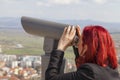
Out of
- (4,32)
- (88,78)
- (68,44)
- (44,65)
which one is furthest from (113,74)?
(4,32)

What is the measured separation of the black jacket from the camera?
1.73 meters

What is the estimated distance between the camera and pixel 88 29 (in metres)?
1.80

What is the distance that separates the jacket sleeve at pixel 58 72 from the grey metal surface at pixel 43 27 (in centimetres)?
37

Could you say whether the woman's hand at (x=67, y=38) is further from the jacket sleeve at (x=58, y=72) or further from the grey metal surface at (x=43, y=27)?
the grey metal surface at (x=43, y=27)

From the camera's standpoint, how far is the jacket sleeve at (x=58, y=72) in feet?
5.67

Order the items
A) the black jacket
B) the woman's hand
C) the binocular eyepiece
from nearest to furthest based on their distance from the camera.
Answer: the black jacket, the woman's hand, the binocular eyepiece

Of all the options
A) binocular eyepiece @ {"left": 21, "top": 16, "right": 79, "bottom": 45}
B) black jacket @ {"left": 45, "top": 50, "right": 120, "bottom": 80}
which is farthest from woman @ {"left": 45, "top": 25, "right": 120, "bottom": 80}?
binocular eyepiece @ {"left": 21, "top": 16, "right": 79, "bottom": 45}

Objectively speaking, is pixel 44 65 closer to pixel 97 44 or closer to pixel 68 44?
pixel 68 44

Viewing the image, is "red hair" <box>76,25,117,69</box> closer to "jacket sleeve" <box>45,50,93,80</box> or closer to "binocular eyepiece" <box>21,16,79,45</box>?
"jacket sleeve" <box>45,50,93,80</box>

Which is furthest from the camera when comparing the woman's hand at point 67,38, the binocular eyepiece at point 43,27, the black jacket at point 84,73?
the binocular eyepiece at point 43,27

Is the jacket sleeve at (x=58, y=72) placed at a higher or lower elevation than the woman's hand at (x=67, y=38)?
lower

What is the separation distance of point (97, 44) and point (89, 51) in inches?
2.0

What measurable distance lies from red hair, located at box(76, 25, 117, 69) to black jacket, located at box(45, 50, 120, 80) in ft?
0.10

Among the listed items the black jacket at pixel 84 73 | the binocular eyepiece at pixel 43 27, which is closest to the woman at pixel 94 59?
the black jacket at pixel 84 73
